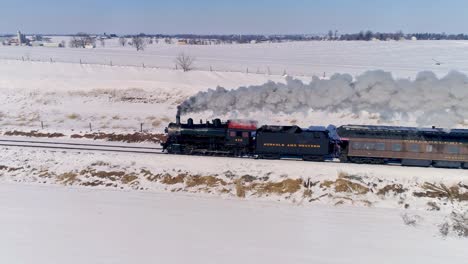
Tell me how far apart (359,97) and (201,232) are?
17.1m

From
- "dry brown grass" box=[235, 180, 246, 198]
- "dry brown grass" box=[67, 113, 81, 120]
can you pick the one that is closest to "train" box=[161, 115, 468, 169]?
"dry brown grass" box=[235, 180, 246, 198]

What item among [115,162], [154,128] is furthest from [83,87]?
[115,162]

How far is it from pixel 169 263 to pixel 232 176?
31.9ft

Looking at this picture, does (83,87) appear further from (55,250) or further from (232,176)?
(55,250)

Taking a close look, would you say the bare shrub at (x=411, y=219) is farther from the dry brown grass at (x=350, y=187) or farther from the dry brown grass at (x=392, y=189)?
the dry brown grass at (x=350, y=187)

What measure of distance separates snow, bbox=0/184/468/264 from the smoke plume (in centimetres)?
876

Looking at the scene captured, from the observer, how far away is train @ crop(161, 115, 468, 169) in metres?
24.1

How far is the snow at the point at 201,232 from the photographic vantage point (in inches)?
639

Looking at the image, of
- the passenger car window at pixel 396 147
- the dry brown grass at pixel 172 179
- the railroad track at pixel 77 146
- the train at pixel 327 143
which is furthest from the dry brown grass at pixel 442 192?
the railroad track at pixel 77 146

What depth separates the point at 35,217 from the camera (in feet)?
64.6

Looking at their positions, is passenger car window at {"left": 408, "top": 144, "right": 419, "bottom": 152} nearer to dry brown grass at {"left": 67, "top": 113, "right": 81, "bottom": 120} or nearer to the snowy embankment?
the snowy embankment

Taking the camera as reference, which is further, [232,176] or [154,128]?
[154,128]

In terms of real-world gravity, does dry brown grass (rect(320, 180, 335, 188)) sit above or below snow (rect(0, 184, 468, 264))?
above

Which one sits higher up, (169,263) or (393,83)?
(393,83)
